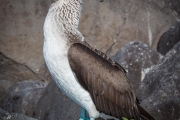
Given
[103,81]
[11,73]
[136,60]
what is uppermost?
[103,81]

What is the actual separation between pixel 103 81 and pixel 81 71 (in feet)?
1.20

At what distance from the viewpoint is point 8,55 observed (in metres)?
12.7

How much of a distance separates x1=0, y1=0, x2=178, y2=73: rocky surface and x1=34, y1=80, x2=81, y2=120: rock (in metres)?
3.08

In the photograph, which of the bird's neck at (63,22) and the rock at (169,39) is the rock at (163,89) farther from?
the rock at (169,39)

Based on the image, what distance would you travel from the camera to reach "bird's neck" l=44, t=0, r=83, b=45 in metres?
6.49

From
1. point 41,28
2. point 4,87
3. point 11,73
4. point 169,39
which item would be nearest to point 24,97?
point 4,87

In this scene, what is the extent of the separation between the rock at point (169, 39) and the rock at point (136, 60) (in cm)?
198

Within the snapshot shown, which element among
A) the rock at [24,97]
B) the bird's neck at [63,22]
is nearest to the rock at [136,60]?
the rock at [24,97]

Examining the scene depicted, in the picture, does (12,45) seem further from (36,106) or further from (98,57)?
(98,57)

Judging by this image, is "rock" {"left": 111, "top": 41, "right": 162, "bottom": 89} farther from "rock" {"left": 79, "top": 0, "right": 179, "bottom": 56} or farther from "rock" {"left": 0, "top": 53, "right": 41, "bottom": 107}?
"rock" {"left": 0, "top": 53, "right": 41, "bottom": 107}

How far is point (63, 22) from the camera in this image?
6613mm

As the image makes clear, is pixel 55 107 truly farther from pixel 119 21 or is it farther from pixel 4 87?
pixel 119 21

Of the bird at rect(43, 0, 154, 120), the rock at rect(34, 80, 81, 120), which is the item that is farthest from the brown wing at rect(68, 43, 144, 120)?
→ the rock at rect(34, 80, 81, 120)

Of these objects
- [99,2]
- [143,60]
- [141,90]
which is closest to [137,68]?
[143,60]
